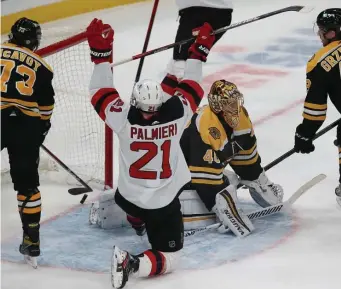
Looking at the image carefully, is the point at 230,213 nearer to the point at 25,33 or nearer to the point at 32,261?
the point at 32,261

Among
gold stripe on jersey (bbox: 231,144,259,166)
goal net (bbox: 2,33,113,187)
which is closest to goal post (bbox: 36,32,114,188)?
goal net (bbox: 2,33,113,187)

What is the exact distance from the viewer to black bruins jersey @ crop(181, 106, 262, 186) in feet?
11.9

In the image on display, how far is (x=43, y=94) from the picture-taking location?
11.1ft

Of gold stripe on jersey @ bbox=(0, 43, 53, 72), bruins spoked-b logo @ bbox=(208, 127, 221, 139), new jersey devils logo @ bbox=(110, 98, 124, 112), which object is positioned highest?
gold stripe on jersey @ bbox=(0, 43, 53, 72)

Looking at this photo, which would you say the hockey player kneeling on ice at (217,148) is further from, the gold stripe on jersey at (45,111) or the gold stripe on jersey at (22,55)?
the gold stripe on jersey at (22,55)

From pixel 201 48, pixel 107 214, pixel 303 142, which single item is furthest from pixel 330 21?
pixel 107 214

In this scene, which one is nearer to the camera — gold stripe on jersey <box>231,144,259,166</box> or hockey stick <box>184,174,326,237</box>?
hockey stick <box>184,174,326,237</box>

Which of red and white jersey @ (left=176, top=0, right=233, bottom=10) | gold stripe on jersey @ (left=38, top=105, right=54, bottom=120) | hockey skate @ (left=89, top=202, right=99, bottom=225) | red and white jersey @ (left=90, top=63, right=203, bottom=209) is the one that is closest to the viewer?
red and white jersey @ (left=90, top=63, right=203, bottom=209)

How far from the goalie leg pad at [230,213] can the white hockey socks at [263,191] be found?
257 millimetres

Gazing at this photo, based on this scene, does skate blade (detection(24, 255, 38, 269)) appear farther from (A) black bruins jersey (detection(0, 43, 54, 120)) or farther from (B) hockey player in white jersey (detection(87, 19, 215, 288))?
(A) black bruins jersey (detection(0, 43, 54, 120))

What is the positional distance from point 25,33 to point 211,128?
2.72 ft

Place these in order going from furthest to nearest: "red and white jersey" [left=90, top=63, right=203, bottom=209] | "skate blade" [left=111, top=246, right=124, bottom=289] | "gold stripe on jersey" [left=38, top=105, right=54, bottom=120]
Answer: "gold stripe on jersey" [left=38, top=105, right=54, bottom=120] < "red and white jersey" [left=90, top=63, right=203, bottom=209] < "skate blade" [left=111, top=246, right=124, bottom=289]

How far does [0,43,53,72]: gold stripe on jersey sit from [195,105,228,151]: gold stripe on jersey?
69 cm

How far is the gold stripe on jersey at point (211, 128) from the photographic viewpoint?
3.65 m
